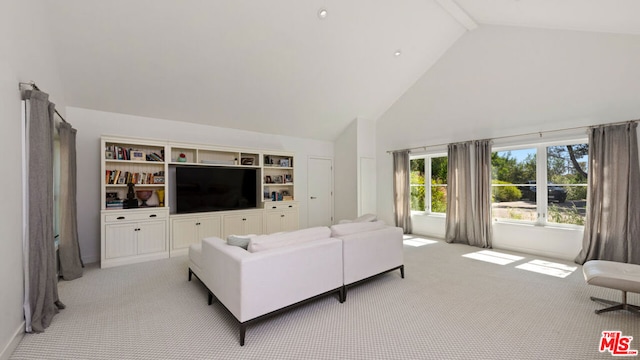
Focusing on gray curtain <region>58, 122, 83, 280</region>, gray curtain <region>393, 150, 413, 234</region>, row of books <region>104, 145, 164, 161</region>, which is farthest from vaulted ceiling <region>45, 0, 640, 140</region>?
gray curtain <region>393, 150, 413, 234</region>

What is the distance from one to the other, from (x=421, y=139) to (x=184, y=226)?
16.9ft

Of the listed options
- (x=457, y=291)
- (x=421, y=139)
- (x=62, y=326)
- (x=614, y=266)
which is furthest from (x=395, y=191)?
(x=62, y=326)

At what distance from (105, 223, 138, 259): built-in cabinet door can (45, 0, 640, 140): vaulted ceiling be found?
1923 mm

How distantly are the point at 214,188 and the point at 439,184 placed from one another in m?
4.76

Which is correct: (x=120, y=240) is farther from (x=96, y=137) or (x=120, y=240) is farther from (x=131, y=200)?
(x=96, y=137)

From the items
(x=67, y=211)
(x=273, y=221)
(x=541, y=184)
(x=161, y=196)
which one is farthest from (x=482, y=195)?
(x=67, y=211)

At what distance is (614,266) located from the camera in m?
2.69

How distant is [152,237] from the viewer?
162 inches

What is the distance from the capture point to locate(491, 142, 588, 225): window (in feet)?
13.6

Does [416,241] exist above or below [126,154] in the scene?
below

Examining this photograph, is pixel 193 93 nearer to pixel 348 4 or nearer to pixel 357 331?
pixel 348 4

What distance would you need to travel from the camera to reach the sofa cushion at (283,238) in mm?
2314

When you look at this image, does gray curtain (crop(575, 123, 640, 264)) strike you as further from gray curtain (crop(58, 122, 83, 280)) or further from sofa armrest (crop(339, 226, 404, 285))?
gray curtain (crop(58, 122, 83, 280))

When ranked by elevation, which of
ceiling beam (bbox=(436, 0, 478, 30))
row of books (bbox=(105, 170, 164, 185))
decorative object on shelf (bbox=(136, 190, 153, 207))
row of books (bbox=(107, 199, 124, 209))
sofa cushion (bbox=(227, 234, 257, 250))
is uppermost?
ceiling beam (bbox=(436, 0, 478, 30))
